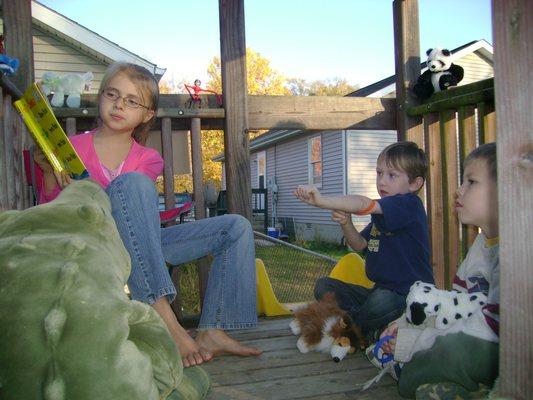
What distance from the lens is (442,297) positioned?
1617mm

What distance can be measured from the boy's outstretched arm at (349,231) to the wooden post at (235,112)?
0.46 m

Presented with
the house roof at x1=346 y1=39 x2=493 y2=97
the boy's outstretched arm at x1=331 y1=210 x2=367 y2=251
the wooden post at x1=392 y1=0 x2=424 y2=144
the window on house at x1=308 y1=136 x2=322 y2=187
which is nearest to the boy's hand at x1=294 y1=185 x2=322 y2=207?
the boy's outstretched arm at x1=331 y1=210 x2=367 y2=251

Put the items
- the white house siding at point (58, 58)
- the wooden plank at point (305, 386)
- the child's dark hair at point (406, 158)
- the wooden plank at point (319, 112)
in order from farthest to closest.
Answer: the white house siding at point (58, 58) < the wooden plank at point (319, 112) < the child's dark hair at point (406, 158) < the wooden plank at point (305, 386)

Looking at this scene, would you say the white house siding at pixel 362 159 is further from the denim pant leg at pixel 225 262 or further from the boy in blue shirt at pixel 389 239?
the denim pant leg at pixel 225 262

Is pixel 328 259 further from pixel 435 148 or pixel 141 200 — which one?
pixel 141 200

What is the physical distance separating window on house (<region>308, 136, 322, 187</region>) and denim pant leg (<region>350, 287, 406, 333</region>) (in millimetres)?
11593

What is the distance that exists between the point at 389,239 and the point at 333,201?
20.5 inches

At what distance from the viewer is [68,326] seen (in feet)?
2.53

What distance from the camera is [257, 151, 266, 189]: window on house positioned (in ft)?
60.5

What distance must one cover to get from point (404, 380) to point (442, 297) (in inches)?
12.6

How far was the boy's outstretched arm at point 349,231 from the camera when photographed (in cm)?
242

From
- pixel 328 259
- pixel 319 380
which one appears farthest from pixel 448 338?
pixel 328 259

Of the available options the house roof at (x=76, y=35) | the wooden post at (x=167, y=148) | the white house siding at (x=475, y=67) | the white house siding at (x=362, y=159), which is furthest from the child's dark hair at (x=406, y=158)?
the white house siding at (x=475, y=67)

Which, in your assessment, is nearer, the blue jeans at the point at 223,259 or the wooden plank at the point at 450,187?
the blue jeans at the point at 223,259
